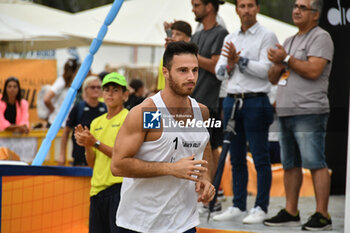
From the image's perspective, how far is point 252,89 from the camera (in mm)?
6164

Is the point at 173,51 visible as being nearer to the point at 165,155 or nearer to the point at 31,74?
the point at 165,155

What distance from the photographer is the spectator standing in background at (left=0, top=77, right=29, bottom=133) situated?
31.3 ft

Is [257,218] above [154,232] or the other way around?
the other way around

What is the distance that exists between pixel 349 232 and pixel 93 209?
2237mm

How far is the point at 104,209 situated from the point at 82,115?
6.79ft

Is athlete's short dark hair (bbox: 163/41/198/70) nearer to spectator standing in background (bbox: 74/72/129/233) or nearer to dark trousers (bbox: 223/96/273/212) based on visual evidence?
spectator standing in background (bbox: 74/72/129/233)

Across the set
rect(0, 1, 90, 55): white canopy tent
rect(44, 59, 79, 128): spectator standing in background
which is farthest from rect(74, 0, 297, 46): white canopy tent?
rect(44, 59, 79, 128): spectator standing in background

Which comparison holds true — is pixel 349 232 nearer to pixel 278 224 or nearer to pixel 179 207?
pixel 278 224

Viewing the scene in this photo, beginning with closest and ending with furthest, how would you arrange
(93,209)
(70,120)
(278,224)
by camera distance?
(93,209) < (278,224) < (70,120)

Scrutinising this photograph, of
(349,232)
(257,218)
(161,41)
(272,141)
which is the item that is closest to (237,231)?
(257,218)

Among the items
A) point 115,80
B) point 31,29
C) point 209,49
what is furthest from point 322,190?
point 31,29

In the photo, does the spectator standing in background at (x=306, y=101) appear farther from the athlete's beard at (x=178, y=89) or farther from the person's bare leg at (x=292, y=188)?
the athlete's beard at (x=178, y=89)

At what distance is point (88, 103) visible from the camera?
24.0 ft

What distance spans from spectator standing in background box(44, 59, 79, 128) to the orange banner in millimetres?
1904
